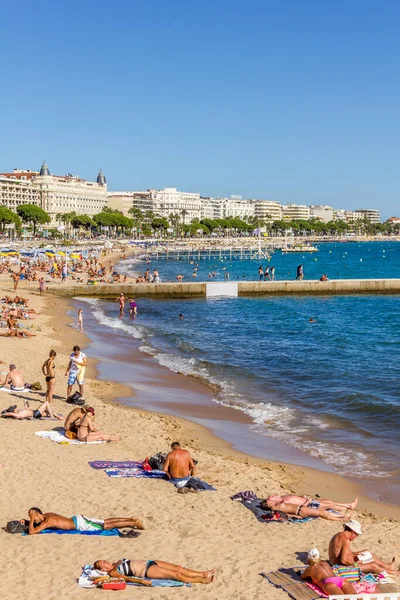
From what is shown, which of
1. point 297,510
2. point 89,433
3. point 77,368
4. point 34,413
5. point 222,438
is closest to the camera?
point 297,510

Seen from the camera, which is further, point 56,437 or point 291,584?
point 56,437

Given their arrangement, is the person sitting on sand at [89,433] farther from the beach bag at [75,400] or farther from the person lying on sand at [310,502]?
the person lying on sand at [310,502]

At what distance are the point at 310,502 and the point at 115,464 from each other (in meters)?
3.31

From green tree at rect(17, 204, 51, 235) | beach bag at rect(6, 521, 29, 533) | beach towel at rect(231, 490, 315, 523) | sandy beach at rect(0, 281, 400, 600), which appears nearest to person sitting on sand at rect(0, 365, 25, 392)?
sandy beach at rect(0, 281, 400, 600)

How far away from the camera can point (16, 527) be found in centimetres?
885

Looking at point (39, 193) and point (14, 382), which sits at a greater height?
point (39, 193)

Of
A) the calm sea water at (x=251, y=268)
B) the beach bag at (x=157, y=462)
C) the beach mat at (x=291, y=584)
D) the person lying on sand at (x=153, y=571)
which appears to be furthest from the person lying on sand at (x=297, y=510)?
the calm sea water at (x=251, y=268)

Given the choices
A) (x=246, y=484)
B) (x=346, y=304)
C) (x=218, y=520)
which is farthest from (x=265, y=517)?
(x=346, y=304)

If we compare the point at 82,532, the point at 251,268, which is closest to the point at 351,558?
the point at 82,532

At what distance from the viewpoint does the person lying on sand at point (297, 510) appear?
9906 millimetres

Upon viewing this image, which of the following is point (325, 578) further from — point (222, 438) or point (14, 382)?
point (14, 382)

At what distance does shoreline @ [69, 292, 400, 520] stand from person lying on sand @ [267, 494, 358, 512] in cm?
55

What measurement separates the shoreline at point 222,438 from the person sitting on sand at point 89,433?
182cm

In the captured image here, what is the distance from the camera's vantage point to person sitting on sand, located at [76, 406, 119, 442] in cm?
1298
